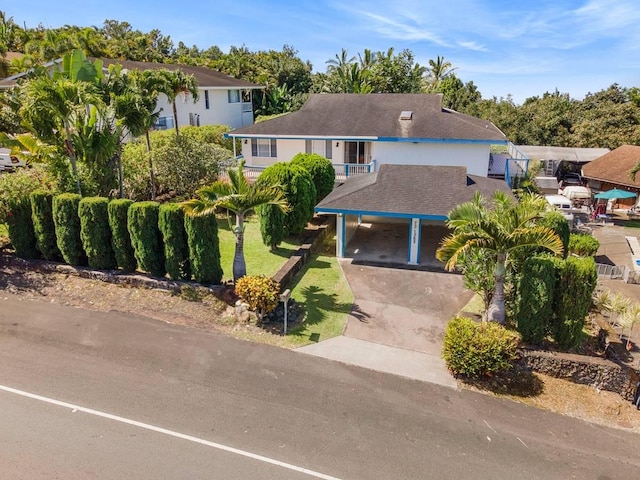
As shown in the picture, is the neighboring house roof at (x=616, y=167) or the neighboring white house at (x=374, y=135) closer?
the neighboring white house at (x=374, y=135)

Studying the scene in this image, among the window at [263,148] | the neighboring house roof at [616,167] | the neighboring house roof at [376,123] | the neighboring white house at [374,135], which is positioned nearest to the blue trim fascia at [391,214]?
the neighboring white house at [374,135]

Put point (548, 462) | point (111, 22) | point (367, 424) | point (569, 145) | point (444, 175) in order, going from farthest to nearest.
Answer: point (111, 22)
point (569, 145)
point (444, 175)
point (367, 424)
point (548, 462)

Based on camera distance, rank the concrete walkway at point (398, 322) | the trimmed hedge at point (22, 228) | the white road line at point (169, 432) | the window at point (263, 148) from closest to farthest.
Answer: the white road line at point (169, 432), the concrete walkway at point (398, 322), the trimmed hedge at point (22, 228), the window at point (263, 148)

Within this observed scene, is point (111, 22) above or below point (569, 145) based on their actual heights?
above

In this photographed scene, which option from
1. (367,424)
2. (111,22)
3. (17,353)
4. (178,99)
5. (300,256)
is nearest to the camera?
(367,424)

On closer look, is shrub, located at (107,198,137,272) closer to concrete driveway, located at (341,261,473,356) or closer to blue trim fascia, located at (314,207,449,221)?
concrete driveway, located at (341,261,473,356)

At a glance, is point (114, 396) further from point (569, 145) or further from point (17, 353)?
point (569, 145)

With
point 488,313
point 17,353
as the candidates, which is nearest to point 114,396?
point 17,353

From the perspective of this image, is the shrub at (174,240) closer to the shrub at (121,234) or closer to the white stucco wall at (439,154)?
the shrub at (121,234)
